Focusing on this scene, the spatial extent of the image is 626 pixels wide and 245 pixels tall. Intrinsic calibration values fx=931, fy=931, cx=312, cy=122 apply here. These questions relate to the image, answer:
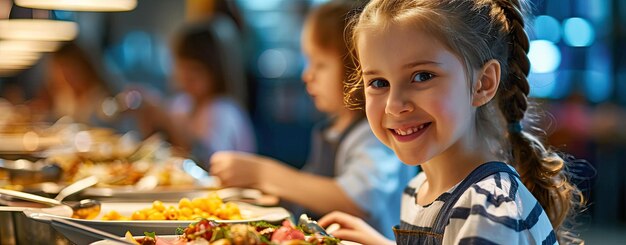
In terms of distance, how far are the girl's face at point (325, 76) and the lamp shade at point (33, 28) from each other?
247 centimetres

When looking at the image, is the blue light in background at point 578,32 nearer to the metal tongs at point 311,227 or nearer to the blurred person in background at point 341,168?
the blurred person in background at point 341,168

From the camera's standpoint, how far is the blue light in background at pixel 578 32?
291 inches

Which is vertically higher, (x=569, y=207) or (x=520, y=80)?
(x=520, y=80)

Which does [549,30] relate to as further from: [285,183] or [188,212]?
[188,212]

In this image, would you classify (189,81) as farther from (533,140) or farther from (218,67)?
(533,140)

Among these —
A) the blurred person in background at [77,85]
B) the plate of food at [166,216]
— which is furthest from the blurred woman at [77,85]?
the plate of food at [166,216]

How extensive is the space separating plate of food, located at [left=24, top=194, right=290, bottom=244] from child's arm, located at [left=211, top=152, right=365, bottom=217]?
0.67 meters

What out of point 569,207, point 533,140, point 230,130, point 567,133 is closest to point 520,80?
point 533,140

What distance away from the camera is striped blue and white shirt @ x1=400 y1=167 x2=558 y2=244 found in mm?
1083

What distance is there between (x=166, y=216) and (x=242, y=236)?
0.47m

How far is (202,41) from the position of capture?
5.03 metres

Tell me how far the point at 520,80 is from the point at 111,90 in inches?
260

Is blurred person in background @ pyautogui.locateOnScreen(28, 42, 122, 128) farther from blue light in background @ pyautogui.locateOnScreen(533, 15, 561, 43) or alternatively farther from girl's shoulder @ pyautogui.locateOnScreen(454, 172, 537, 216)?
girl's shoulder @ pyautogui.locateOnScreen(454, 172, 537, 216)

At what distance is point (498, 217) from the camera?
1095 mm
